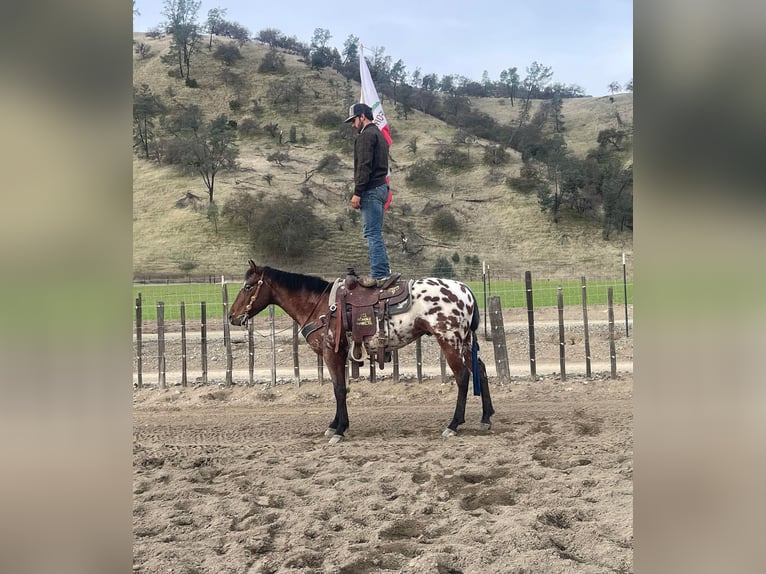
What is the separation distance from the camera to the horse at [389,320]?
6.03m

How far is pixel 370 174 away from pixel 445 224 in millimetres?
39632

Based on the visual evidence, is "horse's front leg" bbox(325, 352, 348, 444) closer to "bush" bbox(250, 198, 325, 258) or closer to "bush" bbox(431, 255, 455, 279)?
"bush" bbox(431, 255, 455, 279)

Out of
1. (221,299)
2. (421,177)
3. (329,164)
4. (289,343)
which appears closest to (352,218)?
(329,164)

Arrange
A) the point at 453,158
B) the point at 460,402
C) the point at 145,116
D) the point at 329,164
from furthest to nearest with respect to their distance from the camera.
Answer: the point at 145,116 → the point at 453,158 → the point at 329,164 → the point at 460,402

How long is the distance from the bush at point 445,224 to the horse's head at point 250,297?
38.8 meters

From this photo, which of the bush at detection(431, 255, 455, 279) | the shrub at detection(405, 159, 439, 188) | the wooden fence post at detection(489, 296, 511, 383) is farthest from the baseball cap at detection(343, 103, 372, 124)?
the shrub at detection(405, 159, 439, 188)

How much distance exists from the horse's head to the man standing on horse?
1.14 metres

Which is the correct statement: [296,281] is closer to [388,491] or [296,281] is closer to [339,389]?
[339,389]

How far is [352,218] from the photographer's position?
142 feet

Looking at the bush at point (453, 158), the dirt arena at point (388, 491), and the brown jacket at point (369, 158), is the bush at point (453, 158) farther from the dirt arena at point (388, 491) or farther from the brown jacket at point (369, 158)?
the brown jacket at point (369, 158)

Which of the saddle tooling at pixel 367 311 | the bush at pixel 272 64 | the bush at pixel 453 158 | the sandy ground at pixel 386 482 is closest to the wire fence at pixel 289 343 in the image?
the sandy ground at pixel 386 482
